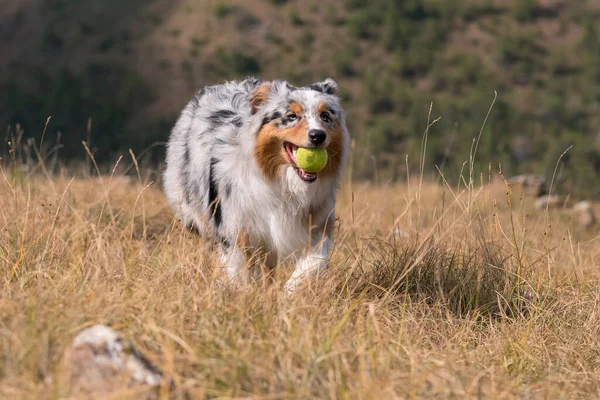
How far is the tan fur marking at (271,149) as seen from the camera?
14.9 ft

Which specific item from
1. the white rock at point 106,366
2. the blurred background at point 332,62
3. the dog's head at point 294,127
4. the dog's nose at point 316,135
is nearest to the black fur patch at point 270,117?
the dog's head at point 294,127

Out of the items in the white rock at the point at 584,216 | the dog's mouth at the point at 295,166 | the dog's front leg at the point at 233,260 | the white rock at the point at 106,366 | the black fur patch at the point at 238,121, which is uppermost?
the black fur patch at the point at 238,121

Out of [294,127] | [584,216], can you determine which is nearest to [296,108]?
[294,127]

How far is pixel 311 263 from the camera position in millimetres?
4570

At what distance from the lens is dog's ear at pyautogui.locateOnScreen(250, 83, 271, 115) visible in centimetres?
476

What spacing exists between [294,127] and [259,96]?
39 centimetres

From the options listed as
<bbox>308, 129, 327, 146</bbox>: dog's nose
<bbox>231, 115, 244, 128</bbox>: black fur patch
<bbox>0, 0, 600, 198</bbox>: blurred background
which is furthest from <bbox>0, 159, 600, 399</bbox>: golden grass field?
<bbox>0, 0, 600, 198</bbox>: blurred background

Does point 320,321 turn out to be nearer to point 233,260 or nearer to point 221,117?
point 233,260

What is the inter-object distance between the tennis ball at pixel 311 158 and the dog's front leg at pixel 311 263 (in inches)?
17.0

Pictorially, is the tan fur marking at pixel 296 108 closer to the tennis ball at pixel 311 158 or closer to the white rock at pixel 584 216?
the tennis ball at pixel 311 158

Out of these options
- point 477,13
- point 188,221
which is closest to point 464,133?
point 477,13

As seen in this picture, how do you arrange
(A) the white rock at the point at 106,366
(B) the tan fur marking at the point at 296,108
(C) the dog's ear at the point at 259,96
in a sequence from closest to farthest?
(A) the white rock at the point at 106,366 < (B) the tan fur marking at the point at 296,108 < (C) the dog's ear at the point at 259,96

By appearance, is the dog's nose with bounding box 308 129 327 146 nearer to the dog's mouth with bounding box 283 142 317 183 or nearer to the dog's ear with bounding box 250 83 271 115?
the dog's mouth with bounding box 283 142 317 183

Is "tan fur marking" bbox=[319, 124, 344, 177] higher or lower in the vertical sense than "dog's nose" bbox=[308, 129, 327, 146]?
lower
